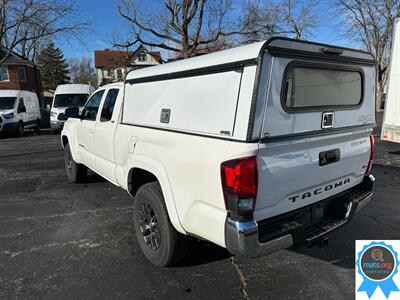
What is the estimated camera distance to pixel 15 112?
1505 cm

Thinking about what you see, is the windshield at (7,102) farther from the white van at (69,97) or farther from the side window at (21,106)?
the white van at (69,97)

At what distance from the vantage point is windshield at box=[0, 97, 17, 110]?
15141 millimetres

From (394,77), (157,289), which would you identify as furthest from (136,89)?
(394,77)

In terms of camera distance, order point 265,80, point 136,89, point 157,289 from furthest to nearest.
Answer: point 136,89, point 157,289, point 265,80

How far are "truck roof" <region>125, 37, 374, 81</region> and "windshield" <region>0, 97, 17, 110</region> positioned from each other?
584 inches

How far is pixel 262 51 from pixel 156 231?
205 centimetres

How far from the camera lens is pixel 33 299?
2.80 m

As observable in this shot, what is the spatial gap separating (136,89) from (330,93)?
81.5 inches

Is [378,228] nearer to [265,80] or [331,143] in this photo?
[331,143]

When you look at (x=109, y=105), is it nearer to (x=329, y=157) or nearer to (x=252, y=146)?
(x=252, y=146)

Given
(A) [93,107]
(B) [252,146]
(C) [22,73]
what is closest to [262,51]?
(B) [252,146]

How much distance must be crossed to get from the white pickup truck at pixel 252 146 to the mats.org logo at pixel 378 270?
1.22ft

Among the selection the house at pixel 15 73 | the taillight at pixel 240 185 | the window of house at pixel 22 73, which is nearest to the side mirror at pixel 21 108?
the taillight at pixel 240 185

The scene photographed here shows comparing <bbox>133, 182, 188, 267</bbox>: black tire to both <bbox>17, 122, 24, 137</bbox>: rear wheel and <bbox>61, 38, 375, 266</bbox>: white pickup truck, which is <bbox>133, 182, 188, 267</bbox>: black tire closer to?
<bbox>61, 38, 375, 266</bbox>: white pickup truck
